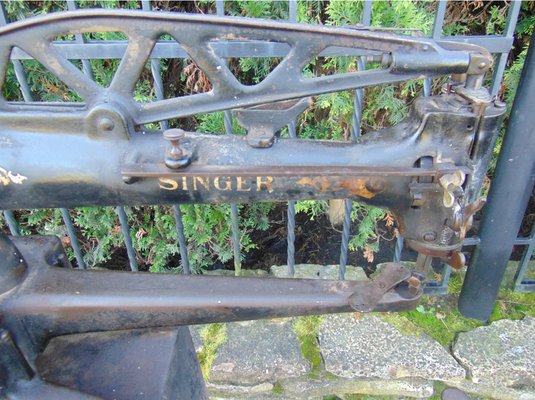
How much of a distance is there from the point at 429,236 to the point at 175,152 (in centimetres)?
48

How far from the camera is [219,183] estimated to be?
2.79 ft

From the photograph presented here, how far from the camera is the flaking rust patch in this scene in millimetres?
829

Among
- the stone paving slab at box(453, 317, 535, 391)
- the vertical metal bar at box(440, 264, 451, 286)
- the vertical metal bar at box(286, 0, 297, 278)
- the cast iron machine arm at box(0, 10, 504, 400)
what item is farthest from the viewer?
the vertical metal bar at box(440, 264, 451, 286)

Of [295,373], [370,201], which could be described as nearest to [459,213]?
[370,201]

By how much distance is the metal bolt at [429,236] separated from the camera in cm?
89

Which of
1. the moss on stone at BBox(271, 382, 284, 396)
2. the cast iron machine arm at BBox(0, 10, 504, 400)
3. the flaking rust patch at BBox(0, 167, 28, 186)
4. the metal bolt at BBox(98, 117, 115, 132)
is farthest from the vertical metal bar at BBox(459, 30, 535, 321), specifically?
the flaking rust patch at BBox(0, 167, 28, 186)

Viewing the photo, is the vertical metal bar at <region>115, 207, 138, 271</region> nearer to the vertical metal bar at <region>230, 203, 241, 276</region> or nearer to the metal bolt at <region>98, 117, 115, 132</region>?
the vertical metal bar at <region>230, 203, 241, 276</region>

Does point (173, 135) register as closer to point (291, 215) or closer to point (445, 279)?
point (291, 215)

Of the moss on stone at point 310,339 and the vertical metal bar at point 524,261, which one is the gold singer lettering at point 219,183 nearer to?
the moss on stone at point 310,339

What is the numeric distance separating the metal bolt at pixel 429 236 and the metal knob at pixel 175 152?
448 millimetres

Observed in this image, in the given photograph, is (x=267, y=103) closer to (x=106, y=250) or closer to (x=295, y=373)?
(x=295, y=373)

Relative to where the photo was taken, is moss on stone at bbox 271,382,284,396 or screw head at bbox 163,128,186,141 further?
moss on stone at bbox 271,382,284,396

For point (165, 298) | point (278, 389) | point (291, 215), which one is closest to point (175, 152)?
point (165, 298)

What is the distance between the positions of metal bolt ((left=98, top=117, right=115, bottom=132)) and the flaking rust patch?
16 centimetres
